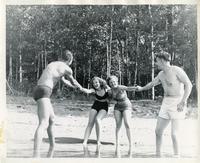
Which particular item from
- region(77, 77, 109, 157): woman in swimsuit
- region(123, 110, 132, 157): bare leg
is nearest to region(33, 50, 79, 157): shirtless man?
region(77, 77, 109, 157): woman in swimsuit

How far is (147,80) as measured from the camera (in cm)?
279

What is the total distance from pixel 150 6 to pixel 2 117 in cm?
122

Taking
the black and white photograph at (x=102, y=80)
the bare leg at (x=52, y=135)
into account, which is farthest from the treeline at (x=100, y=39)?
the bare leg at (x=52, y=135)

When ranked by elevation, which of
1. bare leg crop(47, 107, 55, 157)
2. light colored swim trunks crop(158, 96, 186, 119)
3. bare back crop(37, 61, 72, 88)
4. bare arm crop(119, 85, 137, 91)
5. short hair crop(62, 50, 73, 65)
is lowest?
bare leg crop(47, 107, 55, 157)

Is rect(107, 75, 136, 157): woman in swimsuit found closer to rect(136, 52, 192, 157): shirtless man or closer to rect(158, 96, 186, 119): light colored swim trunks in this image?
rect(136, 52, 192, 157): shirtless man

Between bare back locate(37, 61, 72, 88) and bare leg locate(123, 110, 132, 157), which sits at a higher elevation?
bare back locate(37, 61, 72, 88)

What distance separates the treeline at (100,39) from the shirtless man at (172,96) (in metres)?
0.04

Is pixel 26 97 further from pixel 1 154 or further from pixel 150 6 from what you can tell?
pixel 150 6

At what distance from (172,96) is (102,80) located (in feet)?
1.55

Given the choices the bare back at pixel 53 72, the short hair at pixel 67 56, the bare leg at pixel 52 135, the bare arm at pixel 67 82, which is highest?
the short hair at pixel 67 56

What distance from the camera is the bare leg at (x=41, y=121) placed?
2721mm

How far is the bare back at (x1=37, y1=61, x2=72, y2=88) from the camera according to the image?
276 centimetres

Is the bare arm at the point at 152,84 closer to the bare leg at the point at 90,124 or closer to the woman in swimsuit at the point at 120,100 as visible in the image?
the woman in swimsuit at the point at 120,100

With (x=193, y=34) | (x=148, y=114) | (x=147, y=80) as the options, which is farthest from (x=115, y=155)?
(x=193, y=34)
